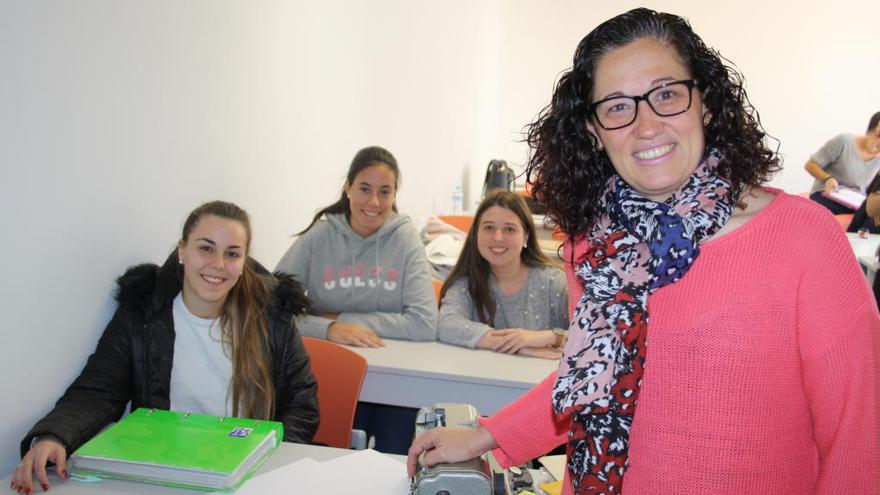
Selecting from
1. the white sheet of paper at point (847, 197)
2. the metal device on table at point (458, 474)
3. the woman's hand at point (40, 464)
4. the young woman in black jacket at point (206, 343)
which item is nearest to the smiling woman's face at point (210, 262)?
the young woman in black jacket at point (206, 343)

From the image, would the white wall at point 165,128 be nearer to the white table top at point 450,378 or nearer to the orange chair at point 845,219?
the white table top at point 450,378

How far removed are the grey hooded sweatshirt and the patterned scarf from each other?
5.64 ft

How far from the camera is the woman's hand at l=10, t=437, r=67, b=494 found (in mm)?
1364

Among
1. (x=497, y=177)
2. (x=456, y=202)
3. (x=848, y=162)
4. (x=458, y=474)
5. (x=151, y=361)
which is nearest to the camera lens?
(x=458, y=474)

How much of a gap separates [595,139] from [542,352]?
4.63 ft

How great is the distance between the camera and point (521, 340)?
8.03ft

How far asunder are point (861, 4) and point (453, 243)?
18.2ft

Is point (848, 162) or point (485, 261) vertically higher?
point (848, 162)

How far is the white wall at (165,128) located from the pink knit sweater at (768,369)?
563mm

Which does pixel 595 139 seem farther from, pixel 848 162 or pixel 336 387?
pixel 848 162

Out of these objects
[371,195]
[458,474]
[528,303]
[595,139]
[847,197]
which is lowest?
[528,303]

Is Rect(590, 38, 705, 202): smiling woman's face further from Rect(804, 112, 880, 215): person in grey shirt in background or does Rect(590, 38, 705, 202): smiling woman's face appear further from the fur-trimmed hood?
Rect(804, 112, 880, 215): person in grey shirt in background

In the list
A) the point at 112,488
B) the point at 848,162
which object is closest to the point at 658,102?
the point at 112,488

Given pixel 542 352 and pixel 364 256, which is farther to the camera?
pixel 364 256
